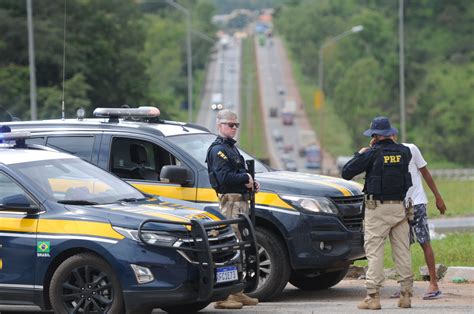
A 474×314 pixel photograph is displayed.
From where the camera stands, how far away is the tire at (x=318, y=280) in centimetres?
1306

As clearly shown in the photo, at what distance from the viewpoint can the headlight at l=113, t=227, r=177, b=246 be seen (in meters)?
9.73

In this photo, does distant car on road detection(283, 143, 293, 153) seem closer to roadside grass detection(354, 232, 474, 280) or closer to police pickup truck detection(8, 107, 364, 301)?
roadside grass detection(354, 232, 474, 280)

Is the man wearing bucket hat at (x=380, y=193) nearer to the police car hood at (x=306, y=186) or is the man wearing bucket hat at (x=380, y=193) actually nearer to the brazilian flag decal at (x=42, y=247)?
the police car hood at (x=306, y=186)

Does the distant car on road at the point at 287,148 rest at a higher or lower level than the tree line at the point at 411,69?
lower

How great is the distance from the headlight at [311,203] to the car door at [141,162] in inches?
39.7

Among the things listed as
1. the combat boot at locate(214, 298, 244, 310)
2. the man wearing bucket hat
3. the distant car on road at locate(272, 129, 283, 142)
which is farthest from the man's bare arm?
the distant car on road at locate(272, 129, 283, 142)

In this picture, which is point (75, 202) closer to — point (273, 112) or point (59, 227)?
point (59, 227)

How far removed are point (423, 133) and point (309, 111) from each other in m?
27.2

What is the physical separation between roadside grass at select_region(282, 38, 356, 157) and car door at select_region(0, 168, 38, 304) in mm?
80130

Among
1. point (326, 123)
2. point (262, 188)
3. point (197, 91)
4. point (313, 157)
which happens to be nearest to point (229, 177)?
point (262, 188)

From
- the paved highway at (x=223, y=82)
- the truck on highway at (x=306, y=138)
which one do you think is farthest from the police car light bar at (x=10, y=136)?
the truck on highway at (x=306, y=138)

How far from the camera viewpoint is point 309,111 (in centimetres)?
11850

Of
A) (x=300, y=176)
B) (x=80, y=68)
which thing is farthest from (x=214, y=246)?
(x=80, y=68)

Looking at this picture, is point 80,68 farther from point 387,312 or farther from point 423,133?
point 387,312
